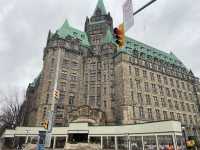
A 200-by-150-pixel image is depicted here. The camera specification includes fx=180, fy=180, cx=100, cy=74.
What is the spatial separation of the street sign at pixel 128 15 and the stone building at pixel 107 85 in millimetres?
37838

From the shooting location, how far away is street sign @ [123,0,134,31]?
35.2 ft

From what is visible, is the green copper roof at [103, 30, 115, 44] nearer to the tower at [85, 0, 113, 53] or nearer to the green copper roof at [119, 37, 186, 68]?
the tower at [85, 0, 113, 53]

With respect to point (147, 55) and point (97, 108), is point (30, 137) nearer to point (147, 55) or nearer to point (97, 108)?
point (97, 108)

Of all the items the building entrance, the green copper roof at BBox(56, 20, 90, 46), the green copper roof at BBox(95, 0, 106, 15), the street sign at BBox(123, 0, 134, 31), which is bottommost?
the building entrance

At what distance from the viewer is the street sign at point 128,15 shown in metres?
10.7

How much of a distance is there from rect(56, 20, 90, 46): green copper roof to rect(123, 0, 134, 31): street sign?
54626mm

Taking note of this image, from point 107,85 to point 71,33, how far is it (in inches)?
1014

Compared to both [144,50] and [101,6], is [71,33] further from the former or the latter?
[144,50]

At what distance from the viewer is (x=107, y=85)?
59.4 metres

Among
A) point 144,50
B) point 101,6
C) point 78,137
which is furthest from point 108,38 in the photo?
point 78,137

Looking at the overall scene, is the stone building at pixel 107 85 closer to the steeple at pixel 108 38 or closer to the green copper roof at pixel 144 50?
the green copper roof at pixel 144 50

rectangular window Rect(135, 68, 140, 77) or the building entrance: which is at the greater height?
rectangular window Rect(135, 68, 140, 77)

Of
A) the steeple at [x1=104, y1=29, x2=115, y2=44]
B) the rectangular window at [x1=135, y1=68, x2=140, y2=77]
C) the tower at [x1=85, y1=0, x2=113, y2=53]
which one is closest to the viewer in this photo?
the rectangular window at [x1=135, y1=68, x2=140, y2=77]

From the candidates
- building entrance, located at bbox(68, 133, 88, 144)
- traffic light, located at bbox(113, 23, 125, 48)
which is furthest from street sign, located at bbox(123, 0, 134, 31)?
building entrance, located at bbox(68, 133, 88, 144)
